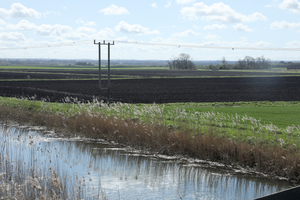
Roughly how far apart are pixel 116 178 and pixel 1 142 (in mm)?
7947

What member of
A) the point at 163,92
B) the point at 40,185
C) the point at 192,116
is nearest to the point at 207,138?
the point at 192,116

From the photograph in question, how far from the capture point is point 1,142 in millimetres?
17219

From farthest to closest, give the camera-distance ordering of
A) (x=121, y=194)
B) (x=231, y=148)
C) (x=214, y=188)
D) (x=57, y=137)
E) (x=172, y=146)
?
(x=57, y=137) < (x=172, y=146) < (x=231, y=148) < (x=214, y=188) < (x=121, y=194)

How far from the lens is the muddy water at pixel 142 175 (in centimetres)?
1179

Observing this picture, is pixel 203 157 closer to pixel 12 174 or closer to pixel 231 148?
pixel 231 148

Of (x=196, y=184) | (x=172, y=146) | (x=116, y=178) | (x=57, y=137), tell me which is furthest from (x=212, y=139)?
(x=57, y=137)

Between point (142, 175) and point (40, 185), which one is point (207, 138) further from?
point (40, 185)

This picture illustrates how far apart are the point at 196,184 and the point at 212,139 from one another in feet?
10.8

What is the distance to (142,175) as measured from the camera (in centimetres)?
1362

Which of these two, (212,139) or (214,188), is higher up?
(212,139)

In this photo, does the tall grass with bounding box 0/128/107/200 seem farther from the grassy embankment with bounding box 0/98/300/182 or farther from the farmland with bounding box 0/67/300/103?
the farmland with bounding box 0/67/300/103

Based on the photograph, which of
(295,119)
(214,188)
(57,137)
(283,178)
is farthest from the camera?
(295,119)

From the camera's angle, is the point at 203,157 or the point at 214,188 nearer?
the point at 214,188

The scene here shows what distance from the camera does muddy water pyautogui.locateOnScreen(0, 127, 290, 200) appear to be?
11.8 metres
